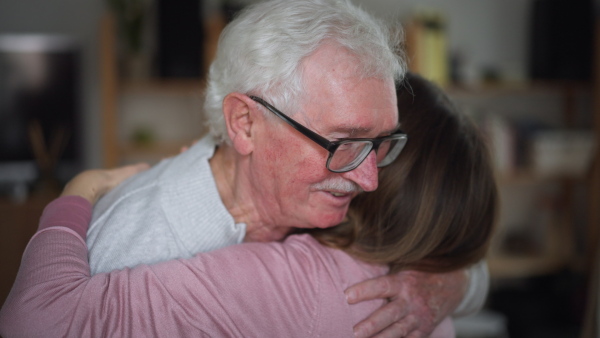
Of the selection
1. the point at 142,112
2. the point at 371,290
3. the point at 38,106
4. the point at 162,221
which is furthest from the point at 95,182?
the point at 38,106

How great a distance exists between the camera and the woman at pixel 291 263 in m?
0.85

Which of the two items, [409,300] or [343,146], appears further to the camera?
[409,300]

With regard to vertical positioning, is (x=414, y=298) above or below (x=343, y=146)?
below

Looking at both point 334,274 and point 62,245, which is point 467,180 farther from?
point 62,245

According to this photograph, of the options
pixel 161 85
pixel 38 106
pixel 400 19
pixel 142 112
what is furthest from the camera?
pixel 400 19

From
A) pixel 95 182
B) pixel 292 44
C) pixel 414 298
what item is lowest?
pixel 414 298

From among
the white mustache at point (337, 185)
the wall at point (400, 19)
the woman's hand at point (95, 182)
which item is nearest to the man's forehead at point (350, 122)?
the white mustache at point (337, 185)

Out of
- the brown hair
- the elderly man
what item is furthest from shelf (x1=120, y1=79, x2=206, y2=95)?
the brown hair

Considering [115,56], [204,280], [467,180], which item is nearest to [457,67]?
[115,56]

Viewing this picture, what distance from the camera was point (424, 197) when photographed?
1080 mm

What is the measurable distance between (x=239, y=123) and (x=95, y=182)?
1.24 ft

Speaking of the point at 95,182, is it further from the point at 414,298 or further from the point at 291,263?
the point at 414,298

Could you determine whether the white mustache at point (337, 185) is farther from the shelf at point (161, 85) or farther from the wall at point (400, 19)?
the wall at point (400, 19)

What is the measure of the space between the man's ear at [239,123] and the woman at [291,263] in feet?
0.68
